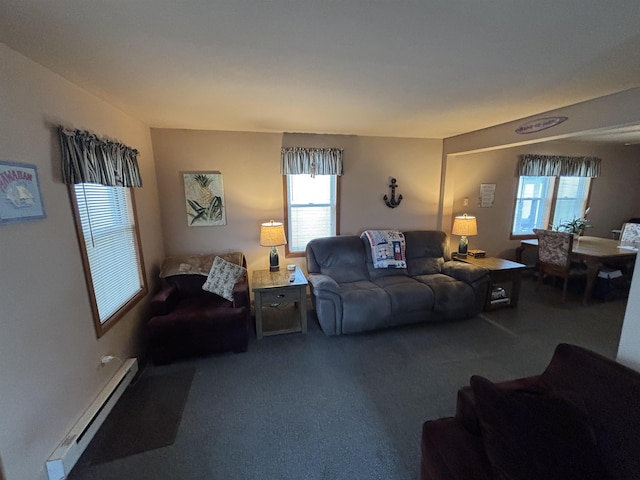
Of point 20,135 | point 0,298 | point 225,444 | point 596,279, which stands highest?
point 20,135

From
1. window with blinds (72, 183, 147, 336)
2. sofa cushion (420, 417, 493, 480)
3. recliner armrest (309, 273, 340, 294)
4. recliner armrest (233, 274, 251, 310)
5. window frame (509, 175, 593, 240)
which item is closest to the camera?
sofa cushion (420, 417, 493, 480)

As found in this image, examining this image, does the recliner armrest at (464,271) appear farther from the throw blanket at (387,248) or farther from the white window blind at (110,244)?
the white window blind at (110,244)

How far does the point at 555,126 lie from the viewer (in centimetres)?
248

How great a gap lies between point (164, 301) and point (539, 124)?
403cm

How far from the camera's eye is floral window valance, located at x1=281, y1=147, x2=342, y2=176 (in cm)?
342

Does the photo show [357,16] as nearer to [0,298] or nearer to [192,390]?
[0,298]

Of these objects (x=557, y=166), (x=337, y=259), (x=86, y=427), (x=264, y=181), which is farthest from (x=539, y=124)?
(x=86, y=427)

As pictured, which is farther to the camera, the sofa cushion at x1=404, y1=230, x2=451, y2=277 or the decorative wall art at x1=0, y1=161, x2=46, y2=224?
the sofa cushion at x1=404, y1=230, x2=451, y2=277

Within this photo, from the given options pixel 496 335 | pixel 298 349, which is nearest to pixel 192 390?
pixel 298 349

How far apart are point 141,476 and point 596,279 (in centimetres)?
535

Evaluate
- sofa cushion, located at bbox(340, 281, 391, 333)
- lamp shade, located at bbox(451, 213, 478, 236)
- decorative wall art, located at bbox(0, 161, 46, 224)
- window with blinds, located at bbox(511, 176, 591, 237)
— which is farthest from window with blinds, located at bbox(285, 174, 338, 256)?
window with blinds, located at bbox(511, 176, 591, 237)

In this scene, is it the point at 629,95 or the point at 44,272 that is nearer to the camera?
the point at 44,272

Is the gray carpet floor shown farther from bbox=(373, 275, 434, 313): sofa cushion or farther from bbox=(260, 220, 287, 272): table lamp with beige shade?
bbox=(260, 220, 287, 272): table lamp with beige shade

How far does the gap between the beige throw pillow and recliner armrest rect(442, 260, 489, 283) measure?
264 cm
